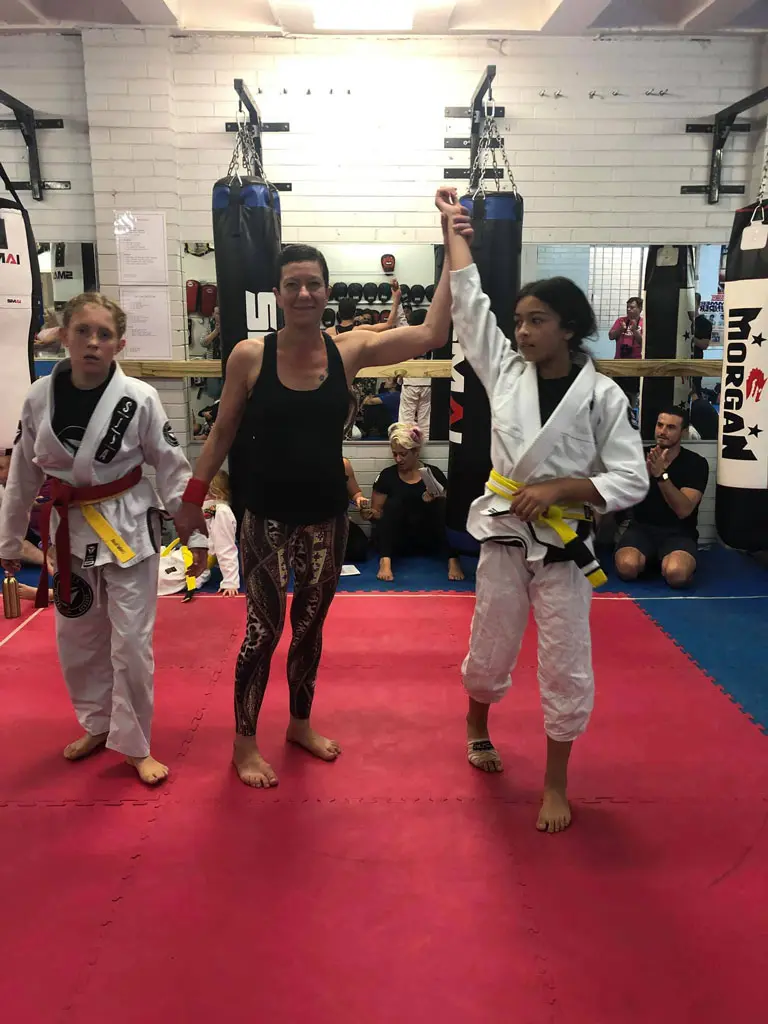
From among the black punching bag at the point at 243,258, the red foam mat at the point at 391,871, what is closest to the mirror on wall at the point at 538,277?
the black punching bag at the point at 243,258

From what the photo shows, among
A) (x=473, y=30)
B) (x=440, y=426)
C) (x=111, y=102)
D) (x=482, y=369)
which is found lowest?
(x=440, y=426)

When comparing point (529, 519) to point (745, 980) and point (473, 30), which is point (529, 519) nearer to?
point (745, 980)

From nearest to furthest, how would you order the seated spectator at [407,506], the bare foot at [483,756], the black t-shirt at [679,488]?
the bare foot at [483,756], the black t-shirt at [679,488], the seated spectator at [407,506]

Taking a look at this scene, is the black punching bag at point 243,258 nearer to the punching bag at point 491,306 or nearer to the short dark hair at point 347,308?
the punching bag at point 491,306

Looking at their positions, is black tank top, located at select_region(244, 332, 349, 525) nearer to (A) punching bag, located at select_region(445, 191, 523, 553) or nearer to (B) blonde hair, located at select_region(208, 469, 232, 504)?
(A) punching bag, located at select_region(445, 191, 523, 553)

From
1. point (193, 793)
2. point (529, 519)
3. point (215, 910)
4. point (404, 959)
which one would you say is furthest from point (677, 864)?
point (193, 793)

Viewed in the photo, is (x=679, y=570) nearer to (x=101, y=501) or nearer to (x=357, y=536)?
(x=357, y=536)

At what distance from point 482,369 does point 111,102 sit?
4.51 m

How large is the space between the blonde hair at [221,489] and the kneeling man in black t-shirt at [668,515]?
2649 mm

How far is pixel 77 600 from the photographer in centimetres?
259

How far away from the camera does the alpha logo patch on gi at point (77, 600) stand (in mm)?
2580

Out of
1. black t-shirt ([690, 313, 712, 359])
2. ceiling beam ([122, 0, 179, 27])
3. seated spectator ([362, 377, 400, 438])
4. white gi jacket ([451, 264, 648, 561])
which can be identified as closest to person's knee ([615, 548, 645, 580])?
black t-shirt ([690, 313, 712, 359])

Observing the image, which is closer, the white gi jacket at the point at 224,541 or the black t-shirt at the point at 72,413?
the black t-shirt at the point at 72,413

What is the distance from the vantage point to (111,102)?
215 inches
